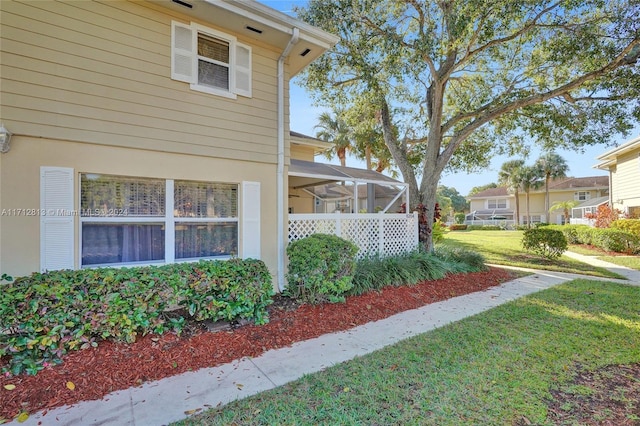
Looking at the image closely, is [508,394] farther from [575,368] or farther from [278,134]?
[278,134]

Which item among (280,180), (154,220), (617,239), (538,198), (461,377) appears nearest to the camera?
(461,377)

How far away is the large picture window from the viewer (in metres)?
4.86

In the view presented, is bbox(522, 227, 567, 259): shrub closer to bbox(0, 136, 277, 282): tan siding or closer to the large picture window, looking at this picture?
the large picture window

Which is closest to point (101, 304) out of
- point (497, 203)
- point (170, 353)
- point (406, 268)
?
point (170, 353)

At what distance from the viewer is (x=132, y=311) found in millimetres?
3930

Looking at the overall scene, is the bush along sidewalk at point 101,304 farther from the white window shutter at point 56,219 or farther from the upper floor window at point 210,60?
the upper floor window at point 210,60

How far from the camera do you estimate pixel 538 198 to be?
122ft

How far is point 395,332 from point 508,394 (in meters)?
1.97

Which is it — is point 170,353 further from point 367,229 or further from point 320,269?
point 367,229

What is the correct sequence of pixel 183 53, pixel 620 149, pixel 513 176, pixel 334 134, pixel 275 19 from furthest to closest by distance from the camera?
pixel 513 176 → pixel 334 134 → pixel 620 149 → pixel 275 19 → pixel 183 53

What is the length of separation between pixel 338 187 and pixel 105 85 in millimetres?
9523

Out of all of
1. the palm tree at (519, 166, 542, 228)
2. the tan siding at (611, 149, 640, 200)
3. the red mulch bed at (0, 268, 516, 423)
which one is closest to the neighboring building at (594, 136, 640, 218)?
the tan siding at (611, 149, 640, 200)

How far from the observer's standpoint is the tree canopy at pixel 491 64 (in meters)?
8.31

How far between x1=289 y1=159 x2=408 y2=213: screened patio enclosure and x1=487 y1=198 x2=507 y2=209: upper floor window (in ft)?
120
